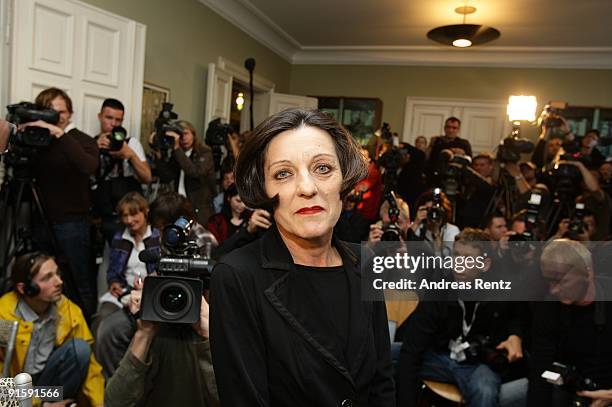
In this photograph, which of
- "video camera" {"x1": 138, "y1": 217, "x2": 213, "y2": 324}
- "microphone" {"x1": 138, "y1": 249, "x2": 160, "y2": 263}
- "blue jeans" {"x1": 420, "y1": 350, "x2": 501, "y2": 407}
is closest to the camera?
"video camera" {"x1": 138, "y1": 217, "x2": 213, "y2": 324}

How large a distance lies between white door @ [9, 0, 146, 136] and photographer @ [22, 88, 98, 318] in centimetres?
24

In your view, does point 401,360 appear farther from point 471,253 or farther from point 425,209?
point 425,209

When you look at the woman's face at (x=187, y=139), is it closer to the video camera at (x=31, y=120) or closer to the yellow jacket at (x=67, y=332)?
the video camera at (x=31, y=120)

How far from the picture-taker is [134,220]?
268 cm

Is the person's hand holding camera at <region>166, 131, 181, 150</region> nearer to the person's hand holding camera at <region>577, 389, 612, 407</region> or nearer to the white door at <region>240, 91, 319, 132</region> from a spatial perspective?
the person's hand holding camera at <region>577, 389, 612, 407</region>

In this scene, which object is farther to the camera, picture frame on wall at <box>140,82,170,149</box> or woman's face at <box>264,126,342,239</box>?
picture frame on wall at <box>140,82,170,149</box>

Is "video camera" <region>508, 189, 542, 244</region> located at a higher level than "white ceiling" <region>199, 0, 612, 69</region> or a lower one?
lower

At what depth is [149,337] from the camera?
1224 mm

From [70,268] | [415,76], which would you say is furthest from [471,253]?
[415,76]

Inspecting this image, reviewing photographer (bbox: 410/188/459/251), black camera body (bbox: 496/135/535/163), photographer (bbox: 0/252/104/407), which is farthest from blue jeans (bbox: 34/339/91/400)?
black camera body (bbox: 496/135/535/163)

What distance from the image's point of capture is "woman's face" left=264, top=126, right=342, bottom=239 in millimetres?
869

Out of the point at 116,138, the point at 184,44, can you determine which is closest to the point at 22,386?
the point at 116,138

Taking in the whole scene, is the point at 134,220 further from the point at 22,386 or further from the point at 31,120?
the point at 22,386

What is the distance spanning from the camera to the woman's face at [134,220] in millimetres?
2682
